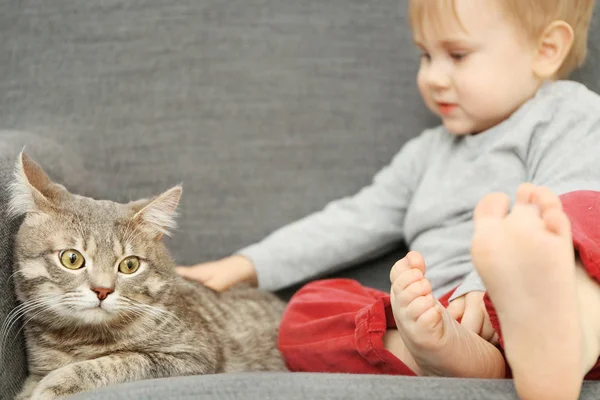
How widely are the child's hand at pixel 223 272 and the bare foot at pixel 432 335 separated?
2.00 feet

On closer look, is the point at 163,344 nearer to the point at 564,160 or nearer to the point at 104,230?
the point at 104,230

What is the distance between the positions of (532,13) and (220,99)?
74 centimetres

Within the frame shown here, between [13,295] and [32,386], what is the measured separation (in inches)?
6.1

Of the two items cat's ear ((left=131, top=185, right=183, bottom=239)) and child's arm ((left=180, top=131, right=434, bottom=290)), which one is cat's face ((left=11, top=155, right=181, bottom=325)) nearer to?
cat's ear ((left=131, top=185, right=183, bottom=239))

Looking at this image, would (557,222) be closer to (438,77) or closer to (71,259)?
(438,77)

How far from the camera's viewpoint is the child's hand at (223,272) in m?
1.39

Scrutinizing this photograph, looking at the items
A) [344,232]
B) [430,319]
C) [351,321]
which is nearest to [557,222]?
[430,319]

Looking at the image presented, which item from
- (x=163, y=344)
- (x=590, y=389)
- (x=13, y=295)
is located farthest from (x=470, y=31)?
(x=13, y=295)

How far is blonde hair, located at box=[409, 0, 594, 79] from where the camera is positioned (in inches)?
47.3

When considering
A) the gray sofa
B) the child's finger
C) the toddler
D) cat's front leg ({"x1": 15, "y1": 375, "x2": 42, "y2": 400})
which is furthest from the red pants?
cat's front leg ({"x1": 15, "y1": 375, "x2": 42, "y2": 400})

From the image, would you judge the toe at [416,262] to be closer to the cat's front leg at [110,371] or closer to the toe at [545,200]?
the toe at [545,200]

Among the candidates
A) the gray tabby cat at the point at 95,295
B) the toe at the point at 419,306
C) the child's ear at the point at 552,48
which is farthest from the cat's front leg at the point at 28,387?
the child's ear at the point at 552,48

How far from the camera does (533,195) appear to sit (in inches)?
28.5

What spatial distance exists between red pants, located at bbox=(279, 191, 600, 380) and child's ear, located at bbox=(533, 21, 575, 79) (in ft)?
1.51
